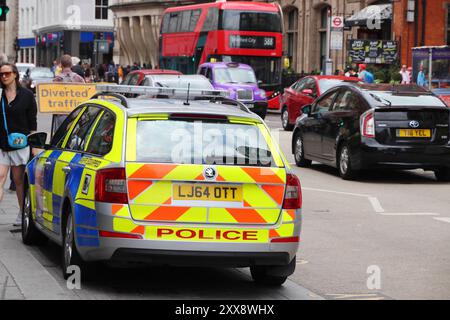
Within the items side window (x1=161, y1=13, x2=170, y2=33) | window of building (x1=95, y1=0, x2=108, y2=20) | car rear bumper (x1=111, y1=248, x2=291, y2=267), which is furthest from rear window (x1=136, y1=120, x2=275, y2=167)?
window of building (x1=95, y1=0, x2=108, y2=20)

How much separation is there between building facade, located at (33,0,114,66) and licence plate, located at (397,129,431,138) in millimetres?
77138

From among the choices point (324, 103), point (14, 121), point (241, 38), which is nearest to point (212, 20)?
point (241, 38)

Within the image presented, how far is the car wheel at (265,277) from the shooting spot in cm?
895

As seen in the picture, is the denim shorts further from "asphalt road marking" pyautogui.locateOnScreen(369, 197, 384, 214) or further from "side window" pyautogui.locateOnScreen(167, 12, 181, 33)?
"side window" pyautogui.locateOnScreen(167, 12, 181, 33)

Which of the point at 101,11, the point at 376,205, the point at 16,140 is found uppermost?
the point at 101,11

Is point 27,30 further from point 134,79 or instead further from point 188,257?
point 188,257

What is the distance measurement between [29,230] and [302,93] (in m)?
20.1

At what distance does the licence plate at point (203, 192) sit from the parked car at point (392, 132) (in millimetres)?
9449

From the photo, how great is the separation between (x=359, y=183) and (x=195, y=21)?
27932 mm

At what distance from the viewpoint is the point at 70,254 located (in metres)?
8.78

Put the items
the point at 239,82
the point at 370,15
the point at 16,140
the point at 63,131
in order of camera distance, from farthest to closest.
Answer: the point at 370,15, the point at 239,82, the point at 16,140, the point at 63,131

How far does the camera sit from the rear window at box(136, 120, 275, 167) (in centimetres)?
841

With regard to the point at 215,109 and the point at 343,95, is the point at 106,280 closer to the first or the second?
the point at 215,109
